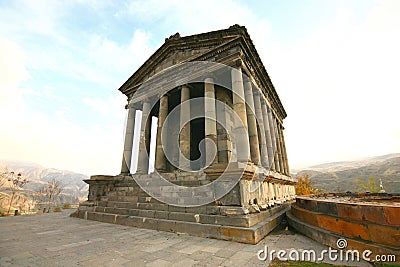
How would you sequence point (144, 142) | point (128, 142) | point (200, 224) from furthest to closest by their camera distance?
point (128, 142)
point (144, 142)
point (200, 224)

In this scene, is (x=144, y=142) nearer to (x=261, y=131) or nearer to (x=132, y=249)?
(x=261, y=131)

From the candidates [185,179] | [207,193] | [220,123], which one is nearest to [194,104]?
[220,123]

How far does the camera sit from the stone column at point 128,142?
11.7 metres

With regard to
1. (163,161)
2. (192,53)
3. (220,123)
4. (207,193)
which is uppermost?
(192,53)

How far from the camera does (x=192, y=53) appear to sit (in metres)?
11.4

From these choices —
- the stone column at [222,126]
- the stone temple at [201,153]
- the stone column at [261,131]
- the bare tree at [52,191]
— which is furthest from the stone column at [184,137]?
the bare tree at [52,191]

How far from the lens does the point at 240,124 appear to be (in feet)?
28.0

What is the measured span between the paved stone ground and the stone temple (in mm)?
537

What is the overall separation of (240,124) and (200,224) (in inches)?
190

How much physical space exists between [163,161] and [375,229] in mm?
8750

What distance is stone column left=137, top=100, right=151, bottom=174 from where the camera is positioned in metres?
11.3

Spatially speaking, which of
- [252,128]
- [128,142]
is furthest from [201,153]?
[252,128]

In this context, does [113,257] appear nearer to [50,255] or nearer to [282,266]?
[50,255]

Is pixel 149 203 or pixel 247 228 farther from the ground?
pixel 149 203
